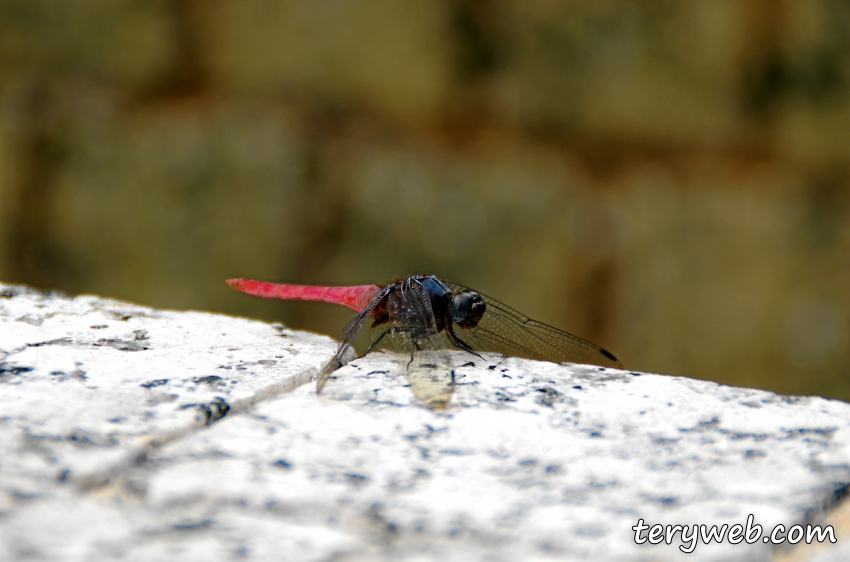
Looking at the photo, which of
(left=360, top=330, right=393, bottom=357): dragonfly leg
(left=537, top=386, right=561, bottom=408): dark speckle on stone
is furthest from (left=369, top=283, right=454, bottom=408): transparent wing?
(left=537, top=386, right=561, bottom=408): dark speckle on stone

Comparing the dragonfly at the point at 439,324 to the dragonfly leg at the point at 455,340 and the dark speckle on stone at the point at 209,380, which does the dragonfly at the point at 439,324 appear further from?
the dark speckle on stone at the point at 209,380

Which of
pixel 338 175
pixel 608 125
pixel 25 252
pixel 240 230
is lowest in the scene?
pixel 25 252

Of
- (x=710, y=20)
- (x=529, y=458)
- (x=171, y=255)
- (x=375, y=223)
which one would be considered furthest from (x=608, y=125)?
(x=529, y=458)

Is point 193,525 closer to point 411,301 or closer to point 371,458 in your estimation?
point 371,458

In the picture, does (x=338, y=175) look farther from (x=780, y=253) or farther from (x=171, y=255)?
(x=780, y=253)

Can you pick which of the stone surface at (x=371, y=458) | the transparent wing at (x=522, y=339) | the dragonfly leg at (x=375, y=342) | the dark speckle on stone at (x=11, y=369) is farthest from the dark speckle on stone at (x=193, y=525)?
the transparent wing at (x=522, y=339)

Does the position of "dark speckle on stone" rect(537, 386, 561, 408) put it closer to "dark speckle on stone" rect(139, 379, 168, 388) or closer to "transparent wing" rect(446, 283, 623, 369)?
"transparent wing" rect(446, 283, 623, 369)

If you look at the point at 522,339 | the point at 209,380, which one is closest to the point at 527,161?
the point at 522,339
